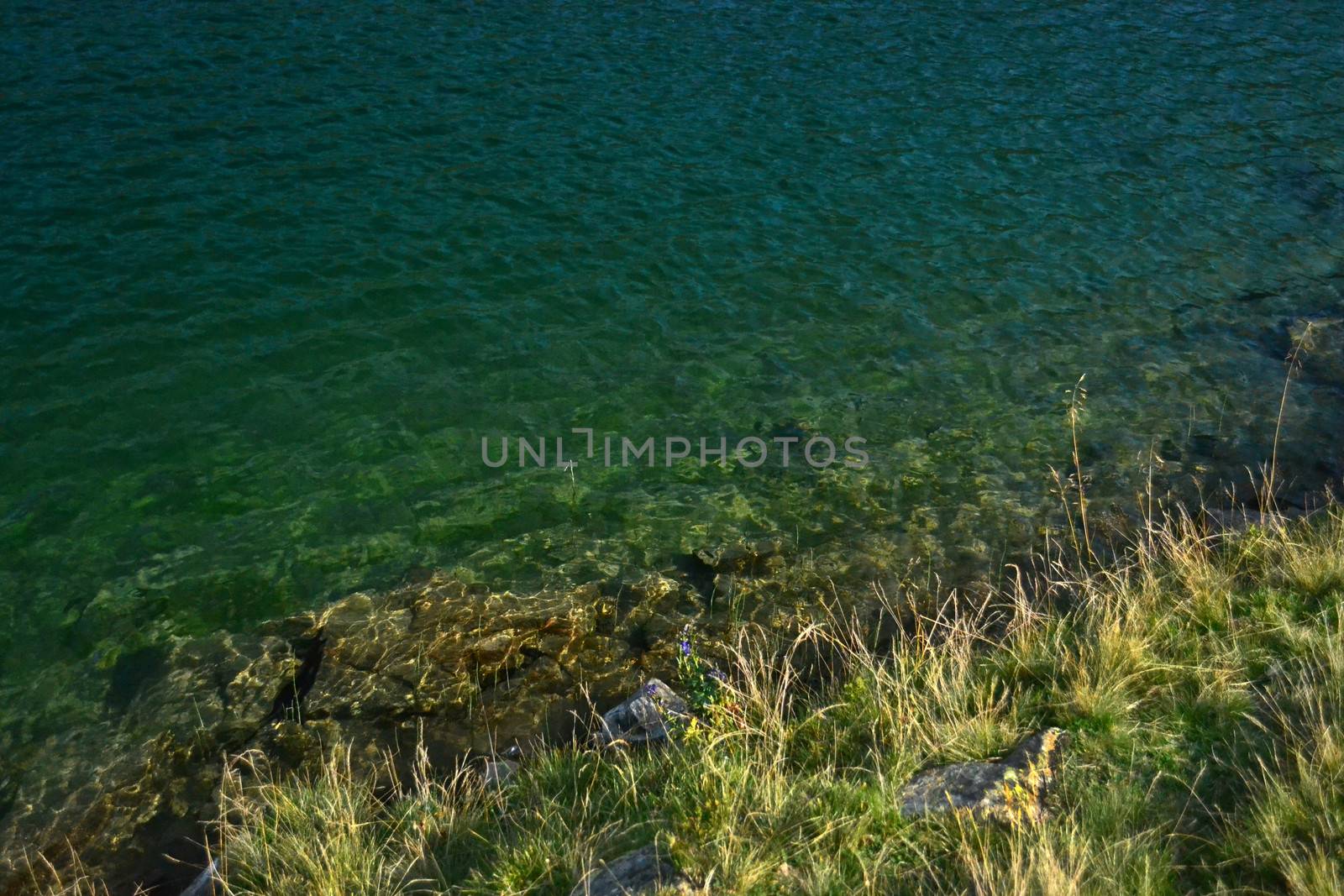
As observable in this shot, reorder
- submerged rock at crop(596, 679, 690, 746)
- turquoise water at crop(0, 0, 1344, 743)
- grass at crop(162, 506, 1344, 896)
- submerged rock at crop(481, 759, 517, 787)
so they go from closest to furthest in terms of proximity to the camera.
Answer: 1. grass at crop(162, 506, 1344, 896)
2. submerged rock at crop(481, 759, 517, 787)
3. submerged rock at crop(596, 679, 690, 746)
4. turquoise water at crop(0, 0, 1344, 743)

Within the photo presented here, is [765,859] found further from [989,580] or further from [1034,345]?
[1034,345]

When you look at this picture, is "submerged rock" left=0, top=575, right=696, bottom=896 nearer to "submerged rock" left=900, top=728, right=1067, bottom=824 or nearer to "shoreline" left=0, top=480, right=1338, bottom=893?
"shoreline" left=0, top=480, right=1338, bottom=893

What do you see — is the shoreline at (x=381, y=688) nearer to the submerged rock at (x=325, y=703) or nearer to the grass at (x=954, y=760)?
the submerged rock at (x=325, y=703)

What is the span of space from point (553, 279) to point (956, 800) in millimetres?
10791

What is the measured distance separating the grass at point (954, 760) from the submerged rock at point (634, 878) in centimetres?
9

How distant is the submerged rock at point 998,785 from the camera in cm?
557

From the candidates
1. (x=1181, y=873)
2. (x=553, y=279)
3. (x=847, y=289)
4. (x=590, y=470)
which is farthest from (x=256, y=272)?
(x=1181, y=873)

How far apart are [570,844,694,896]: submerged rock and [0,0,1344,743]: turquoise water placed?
4.47m

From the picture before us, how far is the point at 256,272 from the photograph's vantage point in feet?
48.2

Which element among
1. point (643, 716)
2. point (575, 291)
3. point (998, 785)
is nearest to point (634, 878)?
point (998, 785)

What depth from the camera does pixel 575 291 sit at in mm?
14898

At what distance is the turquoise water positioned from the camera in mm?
10555

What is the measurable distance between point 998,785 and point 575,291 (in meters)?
10.5

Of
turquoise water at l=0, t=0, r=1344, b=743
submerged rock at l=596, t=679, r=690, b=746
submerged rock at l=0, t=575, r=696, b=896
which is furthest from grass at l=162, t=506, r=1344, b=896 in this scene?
turquoise water at l=0, t=0, r=1344, b=743
